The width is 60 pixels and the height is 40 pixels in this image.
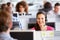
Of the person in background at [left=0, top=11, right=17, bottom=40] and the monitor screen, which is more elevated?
the person in background at [left=0, top=11, right=17, bottom=40]

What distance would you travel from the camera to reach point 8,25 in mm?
1699

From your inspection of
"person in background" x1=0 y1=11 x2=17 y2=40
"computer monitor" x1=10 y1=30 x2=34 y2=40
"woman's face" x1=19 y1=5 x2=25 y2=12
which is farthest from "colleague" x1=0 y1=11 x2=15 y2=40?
"woman's face" x1=19 y1=5 x2=25 y2=12

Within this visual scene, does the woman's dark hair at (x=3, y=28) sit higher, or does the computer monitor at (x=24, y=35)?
the woman's dark hair at (x=3, y=28)

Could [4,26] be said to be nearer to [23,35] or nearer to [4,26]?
[4,26]

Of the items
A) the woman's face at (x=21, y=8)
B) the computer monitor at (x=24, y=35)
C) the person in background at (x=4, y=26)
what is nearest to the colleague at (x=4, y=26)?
the person in background at (x=4, y=26)

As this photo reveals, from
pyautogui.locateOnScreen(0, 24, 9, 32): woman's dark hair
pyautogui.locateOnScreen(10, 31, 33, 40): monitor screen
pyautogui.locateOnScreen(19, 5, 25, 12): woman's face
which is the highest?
pyautogui.locateOnScreen(19, 5, 25, 12): woman's face

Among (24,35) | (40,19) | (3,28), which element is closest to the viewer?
(3,28)

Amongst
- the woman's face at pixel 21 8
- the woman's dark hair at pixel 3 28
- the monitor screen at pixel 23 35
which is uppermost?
the woman's face at pixel 21 8

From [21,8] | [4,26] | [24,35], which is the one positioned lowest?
[24,35]

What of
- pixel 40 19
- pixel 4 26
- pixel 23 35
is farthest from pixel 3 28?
pixel 40 19

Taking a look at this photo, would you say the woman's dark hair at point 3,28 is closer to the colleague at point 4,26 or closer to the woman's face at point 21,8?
the colleague at point 4,26

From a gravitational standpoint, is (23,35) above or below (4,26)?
below

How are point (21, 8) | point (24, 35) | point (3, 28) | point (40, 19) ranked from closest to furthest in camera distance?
point (3, 28) → point (24, 35) → point (40, 19) → point (21, 8)

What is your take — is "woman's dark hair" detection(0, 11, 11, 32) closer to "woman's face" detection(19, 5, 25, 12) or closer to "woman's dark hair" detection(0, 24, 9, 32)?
"woman's dark hair" detection(0, 24, 9, 32)
